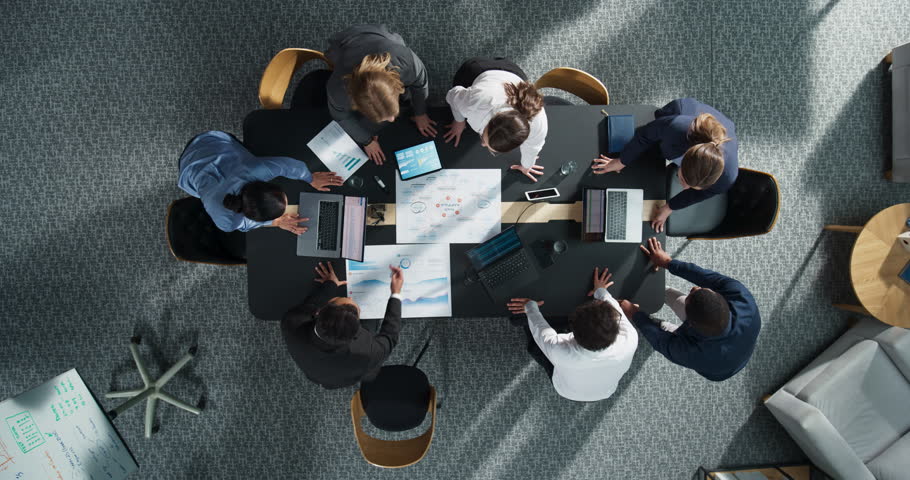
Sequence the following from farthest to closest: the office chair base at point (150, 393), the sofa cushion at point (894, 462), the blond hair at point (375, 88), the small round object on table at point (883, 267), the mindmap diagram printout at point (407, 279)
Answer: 1. the office chair base at point (150, 393)
2. the small round object on table at point (883, 267)
3. the sofa cushion at point (894, 462)
4. the mindmap diagram printout at point (407, 279)
5. the blond hair at point (375, 88)

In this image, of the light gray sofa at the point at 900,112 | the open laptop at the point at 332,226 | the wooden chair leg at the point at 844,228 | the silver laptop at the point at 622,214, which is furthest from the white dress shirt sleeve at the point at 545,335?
the light gray sofa at the point at 900,112

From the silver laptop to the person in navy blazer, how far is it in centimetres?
10

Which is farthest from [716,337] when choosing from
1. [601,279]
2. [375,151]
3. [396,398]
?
[375,151]

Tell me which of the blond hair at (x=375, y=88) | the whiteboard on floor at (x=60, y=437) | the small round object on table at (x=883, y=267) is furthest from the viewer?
the small round object on table at (x=883, y=267)

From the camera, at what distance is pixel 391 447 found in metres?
2.27

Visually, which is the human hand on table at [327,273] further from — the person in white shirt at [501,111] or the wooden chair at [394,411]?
the person in white shirt at [501,111]

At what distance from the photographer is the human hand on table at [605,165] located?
203 cm

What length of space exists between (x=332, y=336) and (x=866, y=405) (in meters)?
2.98

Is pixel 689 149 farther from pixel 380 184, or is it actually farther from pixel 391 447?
pixel 391 447

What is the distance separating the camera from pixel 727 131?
2012 mm

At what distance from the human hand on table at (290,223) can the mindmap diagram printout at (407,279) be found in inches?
10.7

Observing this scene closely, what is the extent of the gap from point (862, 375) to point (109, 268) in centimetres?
453

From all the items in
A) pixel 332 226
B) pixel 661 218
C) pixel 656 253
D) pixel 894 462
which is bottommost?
pixel 894 462

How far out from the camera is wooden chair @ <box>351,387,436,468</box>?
7.18 feet
